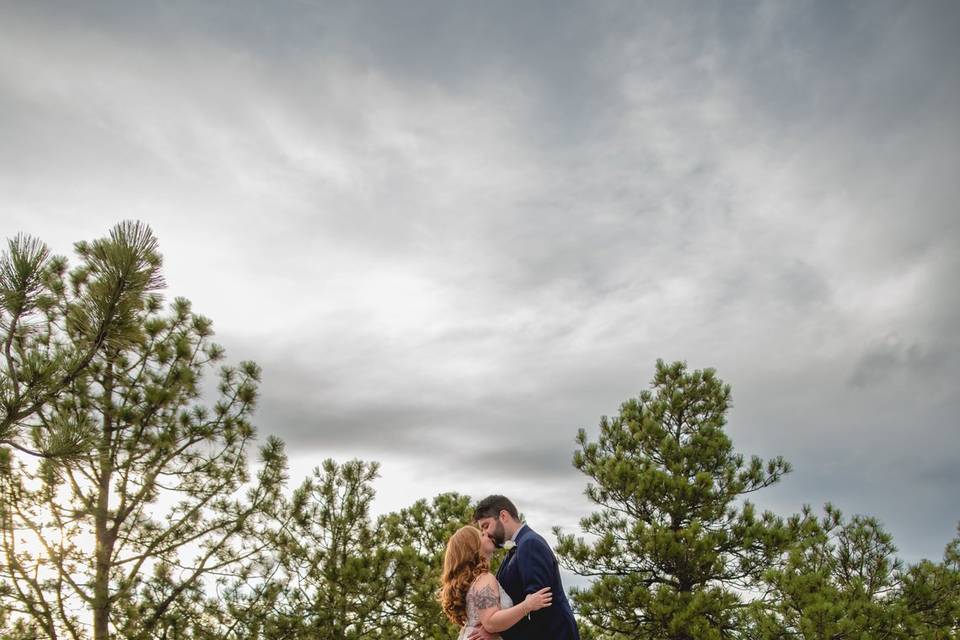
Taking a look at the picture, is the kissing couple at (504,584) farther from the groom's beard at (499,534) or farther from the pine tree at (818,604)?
the pine tree at (818,604)

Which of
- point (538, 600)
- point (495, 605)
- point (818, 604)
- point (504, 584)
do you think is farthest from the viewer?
point (818, 604)

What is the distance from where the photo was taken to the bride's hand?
3.84 m

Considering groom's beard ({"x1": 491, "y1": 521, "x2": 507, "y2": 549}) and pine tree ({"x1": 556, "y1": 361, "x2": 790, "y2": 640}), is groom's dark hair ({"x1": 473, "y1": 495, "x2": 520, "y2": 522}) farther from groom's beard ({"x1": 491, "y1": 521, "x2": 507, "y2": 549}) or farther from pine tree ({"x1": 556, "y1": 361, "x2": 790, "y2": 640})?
pine tree ({"x1": 556, "y1": 361, "x2": 790, "y2": 640})

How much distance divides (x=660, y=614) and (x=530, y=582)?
7.04 meters

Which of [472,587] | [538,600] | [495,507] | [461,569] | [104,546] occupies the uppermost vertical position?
[104,546]

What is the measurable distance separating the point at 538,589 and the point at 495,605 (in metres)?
0.32

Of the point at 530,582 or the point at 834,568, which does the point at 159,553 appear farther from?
the point at 834,568

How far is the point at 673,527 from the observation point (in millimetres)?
11273

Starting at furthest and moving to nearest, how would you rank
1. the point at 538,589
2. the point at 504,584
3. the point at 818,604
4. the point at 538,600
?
the point at 818,604, the point at 504,584, the point at 538,589, the point at 538,600

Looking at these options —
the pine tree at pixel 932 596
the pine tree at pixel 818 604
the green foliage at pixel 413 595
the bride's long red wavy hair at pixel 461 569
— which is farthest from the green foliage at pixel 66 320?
the pine tree at pixel 932 596

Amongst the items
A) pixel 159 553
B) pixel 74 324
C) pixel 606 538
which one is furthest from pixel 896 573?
pixel 74 324

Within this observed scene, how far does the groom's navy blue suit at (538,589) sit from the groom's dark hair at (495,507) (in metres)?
0.21

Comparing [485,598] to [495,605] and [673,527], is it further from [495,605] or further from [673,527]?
[673,527]

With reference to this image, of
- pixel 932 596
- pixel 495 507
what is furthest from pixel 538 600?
pixel 932 596
